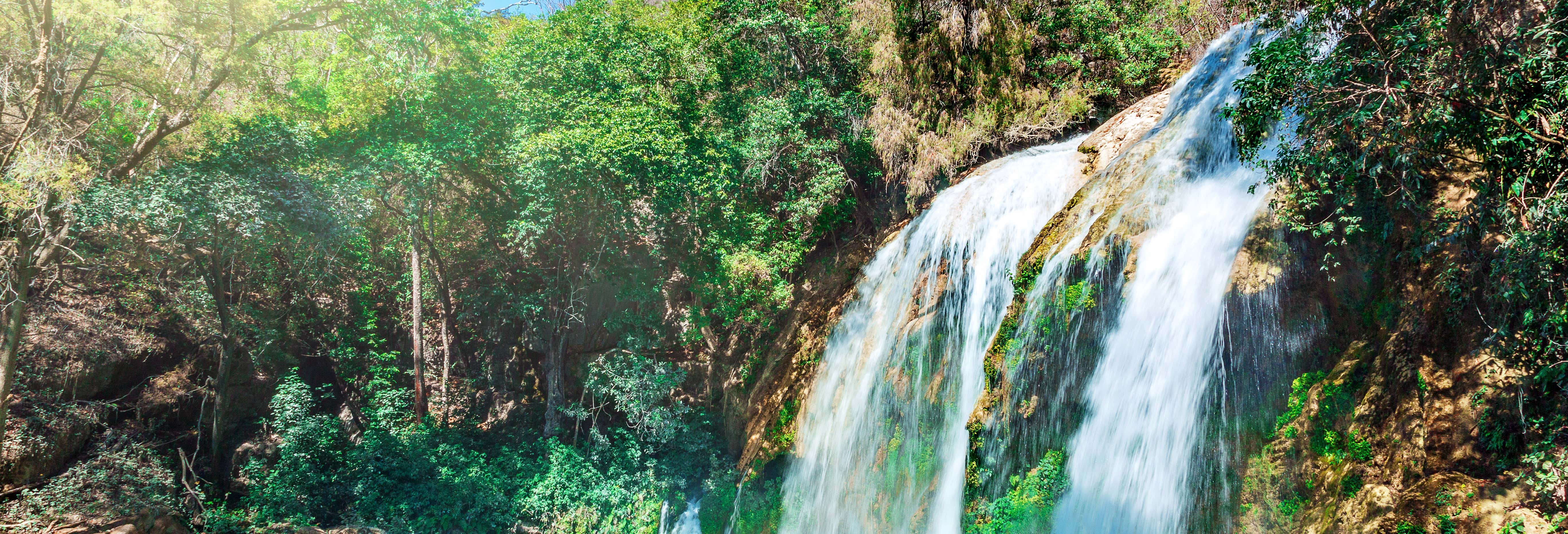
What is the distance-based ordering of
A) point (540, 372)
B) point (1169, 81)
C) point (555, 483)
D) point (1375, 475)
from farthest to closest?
point (540, 372) → point (555, 483) → point (1169, 81) → point (1375, 475)

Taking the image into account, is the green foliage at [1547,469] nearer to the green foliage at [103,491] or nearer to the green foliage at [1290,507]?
the green foliage at [1290,507]

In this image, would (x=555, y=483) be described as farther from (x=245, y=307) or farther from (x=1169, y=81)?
(x=1169, y=81)

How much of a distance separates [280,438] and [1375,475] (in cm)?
1928

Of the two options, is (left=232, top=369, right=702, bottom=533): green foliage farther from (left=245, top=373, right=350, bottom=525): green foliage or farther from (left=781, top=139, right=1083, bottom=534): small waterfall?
(left=781, top=139, right=1083, bottom=534): small waterfall

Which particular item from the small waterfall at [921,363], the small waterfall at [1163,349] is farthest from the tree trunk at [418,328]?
the small waterfall at [1163,349]

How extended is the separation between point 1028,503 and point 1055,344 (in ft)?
6.18

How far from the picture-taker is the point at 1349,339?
643 centimetres

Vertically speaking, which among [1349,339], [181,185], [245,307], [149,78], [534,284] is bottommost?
[1349,339]

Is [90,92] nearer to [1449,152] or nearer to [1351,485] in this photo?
[1351,485]

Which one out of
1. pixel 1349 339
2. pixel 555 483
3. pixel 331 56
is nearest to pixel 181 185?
pixel 331 56

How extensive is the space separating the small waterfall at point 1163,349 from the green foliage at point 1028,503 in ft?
0.52

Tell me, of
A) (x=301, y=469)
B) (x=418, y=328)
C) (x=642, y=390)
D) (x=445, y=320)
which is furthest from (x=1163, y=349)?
(x=445, y=320)

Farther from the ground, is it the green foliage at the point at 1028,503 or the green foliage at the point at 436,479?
the green foliage at the point at 436,479

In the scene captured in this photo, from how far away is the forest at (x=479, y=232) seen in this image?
12.2 meters
